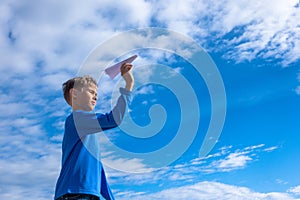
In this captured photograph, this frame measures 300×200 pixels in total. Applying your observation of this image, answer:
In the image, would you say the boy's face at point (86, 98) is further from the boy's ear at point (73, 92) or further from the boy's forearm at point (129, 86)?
the boy's forearm at point (129, 86)

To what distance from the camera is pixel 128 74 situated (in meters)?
5.70

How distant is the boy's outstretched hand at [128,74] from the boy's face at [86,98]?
2.04ft

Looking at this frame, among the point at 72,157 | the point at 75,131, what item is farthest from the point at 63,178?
the point at 75,131

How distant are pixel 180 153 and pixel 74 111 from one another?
1701 mm

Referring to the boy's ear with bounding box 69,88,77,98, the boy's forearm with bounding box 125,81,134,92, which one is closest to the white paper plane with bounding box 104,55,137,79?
the boy's forearm with bounding box 125,81,134,92

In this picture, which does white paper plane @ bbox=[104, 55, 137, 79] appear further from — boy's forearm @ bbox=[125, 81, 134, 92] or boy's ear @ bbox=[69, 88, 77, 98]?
boy's ear @ bbox=[69, 88, 77, 98]

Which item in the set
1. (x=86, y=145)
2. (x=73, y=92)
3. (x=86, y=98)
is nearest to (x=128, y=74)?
(x=86, y=98)

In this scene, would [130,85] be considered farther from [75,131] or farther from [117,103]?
[75,131]

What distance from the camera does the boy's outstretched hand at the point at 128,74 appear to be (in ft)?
18.7

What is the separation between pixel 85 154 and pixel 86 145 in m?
0.16

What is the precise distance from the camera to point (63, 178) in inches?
216

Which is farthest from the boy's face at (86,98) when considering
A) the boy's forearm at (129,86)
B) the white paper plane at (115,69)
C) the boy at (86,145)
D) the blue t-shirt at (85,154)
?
the boy's forearm at (129,86)

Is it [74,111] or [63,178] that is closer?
[63,178]

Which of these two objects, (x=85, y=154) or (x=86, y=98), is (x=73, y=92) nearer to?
(x=86, y=98)
